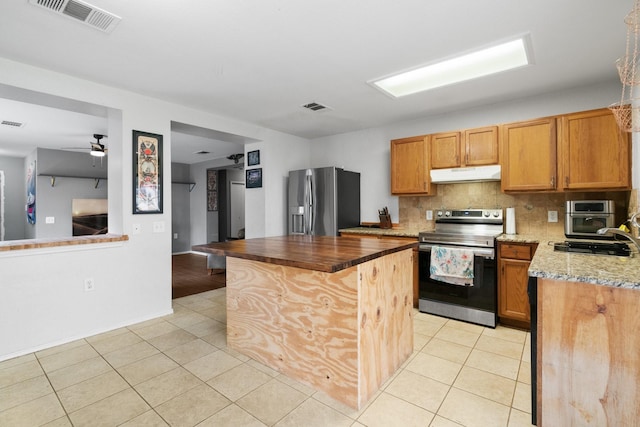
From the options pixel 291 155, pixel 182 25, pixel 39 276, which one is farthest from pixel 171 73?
pixel 291 155

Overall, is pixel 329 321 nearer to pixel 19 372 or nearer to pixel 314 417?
pixel 314 417

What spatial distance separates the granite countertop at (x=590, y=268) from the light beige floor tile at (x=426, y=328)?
135 centimetres

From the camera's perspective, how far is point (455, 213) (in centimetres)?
377

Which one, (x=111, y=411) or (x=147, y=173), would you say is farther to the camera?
(x=147, y=173)

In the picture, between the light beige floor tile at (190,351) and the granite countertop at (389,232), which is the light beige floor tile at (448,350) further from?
the light beige floor tile at (190,351)

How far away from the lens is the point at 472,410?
180cm

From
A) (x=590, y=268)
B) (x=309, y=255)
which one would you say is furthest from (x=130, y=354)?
(x=590, y=268)

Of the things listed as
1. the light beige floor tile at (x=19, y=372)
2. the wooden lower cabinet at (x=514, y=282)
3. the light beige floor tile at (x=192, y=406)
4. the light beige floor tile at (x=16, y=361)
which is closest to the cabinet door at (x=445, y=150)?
the wooden lower cabinet at (x=514, y=282)

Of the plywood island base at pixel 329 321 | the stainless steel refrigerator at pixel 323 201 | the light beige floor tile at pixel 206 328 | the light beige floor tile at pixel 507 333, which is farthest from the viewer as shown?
the stainless steel refrigerator at pixel 323 201

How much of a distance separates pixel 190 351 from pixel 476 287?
277 centimetres

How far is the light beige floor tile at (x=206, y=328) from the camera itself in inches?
115

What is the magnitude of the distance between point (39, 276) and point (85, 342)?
0.71m

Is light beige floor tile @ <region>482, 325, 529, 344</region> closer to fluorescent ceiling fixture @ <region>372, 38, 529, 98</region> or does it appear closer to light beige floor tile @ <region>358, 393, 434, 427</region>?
light beige floor tile @ <region>358, 393, 434, 427</region>

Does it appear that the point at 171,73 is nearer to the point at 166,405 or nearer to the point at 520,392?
the point at 166,405
